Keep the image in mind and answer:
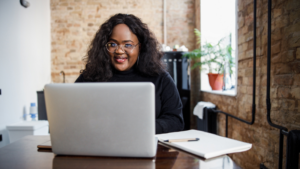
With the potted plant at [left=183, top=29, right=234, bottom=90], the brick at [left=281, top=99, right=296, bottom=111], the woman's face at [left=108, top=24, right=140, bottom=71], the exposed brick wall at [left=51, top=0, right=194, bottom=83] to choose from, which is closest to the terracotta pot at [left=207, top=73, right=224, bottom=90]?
the potted plant at [left=183, top=29, right=234, bottom=90]

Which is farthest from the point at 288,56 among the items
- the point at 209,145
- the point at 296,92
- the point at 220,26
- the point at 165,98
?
the point at 220,26

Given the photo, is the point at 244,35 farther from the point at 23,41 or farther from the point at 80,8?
the point at 80,8

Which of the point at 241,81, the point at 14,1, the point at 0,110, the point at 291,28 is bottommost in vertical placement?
the point at 0,110

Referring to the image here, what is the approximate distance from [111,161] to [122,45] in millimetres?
928

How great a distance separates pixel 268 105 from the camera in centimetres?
167

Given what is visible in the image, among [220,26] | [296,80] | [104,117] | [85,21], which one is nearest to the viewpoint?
[104,117]

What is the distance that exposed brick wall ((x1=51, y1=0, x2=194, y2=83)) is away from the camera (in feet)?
13.5

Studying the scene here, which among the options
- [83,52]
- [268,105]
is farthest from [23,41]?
[268,105]

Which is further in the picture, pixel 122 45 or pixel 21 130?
pixel 21 130

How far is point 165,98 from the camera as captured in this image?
5.05 ft

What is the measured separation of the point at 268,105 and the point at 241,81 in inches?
22.8

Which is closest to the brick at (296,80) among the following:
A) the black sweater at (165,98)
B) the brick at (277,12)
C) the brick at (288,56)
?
the brick at (288,56)

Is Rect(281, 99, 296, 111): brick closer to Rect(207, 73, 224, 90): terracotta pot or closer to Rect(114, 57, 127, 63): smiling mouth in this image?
Rect(114, 57, 127, 63): smiling mouth

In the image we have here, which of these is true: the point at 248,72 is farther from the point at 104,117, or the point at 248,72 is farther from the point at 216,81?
the point at 104,117
